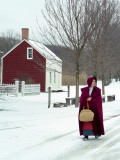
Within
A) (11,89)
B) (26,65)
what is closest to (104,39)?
(11,89)

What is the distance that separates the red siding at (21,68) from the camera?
36.2m

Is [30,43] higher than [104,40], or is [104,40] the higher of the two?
[30,43]

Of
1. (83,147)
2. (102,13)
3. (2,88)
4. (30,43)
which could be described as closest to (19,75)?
(30,43)

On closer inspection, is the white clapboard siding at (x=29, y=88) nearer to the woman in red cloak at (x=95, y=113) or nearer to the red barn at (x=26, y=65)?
the red barn at (x=26, y=65)

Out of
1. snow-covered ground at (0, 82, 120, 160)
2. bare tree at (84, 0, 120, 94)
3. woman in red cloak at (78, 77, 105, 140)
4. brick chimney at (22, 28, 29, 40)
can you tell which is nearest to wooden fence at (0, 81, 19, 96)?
bare tree at (84, 0, 120, 94)

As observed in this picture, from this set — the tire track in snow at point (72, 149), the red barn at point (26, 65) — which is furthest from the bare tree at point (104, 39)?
the red barn at point (26, 65)

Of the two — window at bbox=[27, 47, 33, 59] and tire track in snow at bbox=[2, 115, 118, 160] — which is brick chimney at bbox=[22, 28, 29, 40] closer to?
window at bbox=[27, 47, 33, 59]

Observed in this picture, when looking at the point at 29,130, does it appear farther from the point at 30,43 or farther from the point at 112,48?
the point at 30,43

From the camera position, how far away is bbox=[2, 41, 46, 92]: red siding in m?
36.2

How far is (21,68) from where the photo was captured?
36875 millimetres

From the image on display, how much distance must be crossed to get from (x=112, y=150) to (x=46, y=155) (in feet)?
5.19

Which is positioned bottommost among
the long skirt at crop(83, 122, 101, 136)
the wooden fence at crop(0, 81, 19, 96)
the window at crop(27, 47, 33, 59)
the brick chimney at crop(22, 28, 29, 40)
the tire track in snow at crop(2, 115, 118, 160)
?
the tire track in snow at crop(2, 115, 118, 160)

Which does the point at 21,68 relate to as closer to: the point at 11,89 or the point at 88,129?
the point at 11,89

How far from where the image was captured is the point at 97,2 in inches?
698
